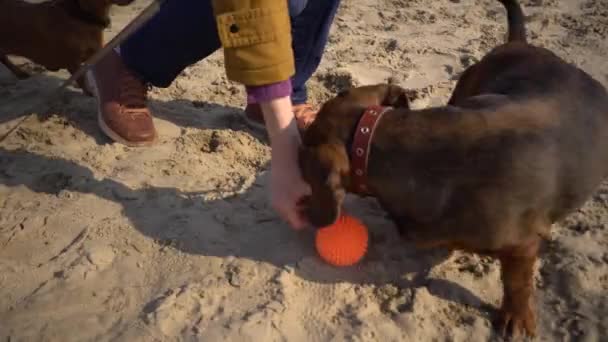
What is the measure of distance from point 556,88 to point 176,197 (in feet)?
5.76

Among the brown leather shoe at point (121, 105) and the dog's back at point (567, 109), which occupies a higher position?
the dog's back at point (567, 109)

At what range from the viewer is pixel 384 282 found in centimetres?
224

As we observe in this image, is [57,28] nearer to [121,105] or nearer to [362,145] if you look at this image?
[121,105]

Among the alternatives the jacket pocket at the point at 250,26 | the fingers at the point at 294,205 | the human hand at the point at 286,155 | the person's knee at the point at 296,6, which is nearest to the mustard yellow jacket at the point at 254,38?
the jacket pocket at the point at 250,26

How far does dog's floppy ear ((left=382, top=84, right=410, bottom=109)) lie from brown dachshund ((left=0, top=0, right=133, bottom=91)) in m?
1.63

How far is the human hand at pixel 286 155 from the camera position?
2.06 m

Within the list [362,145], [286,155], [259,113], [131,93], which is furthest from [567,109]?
[131,93]

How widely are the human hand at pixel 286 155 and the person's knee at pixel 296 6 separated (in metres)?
0.70

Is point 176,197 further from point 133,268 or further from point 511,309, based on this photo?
point 511,309

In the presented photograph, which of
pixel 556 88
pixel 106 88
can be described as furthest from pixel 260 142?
pixel 556 88

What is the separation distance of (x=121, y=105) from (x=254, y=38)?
1.44 metres

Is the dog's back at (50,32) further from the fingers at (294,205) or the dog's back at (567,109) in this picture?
the dog's back at (567,109)

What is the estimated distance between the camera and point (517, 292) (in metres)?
2.02

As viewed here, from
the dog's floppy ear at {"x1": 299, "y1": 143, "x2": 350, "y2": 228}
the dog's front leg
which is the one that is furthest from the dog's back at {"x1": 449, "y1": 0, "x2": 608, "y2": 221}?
the dog's floppy ear at {"x1": 299, "y1": 143, "x2": 350, "y2": 228}
